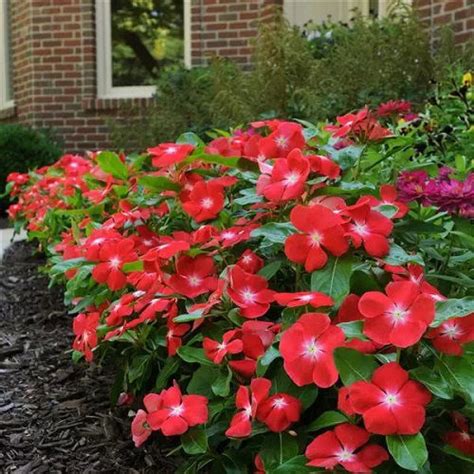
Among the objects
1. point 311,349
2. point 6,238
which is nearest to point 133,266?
point 311,349

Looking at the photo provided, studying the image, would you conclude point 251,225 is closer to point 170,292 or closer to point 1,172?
point 170,292

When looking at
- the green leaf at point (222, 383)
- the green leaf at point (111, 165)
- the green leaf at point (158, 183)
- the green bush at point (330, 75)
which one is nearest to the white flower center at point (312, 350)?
the green leaf at point (222, 383)

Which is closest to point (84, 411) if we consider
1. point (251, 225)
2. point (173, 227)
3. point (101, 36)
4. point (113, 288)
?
point (113, 288)

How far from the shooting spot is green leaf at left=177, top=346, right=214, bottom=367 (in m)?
1.42

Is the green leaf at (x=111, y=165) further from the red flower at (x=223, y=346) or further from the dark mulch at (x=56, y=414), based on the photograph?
the red flower at (x=223, y=346)

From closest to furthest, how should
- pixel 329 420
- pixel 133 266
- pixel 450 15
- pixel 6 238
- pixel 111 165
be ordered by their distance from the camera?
A: pixel 329 420 → pixel 133 266 → pixel 111 165 → pixel 450 15 → pixel 6 238

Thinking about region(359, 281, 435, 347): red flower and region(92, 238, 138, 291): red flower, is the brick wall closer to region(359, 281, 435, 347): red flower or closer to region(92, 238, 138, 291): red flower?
region(92, 238, 138, 291): red flower

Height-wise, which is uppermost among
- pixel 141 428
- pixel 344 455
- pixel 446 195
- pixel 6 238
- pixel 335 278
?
pixel 446 195

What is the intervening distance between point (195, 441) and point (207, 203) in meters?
0.63

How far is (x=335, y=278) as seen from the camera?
1314mm

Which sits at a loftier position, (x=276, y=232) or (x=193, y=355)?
(x=276, y=232)

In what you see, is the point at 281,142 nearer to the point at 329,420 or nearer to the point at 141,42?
the point at 329,420

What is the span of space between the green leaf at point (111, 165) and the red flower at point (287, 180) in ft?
2.94

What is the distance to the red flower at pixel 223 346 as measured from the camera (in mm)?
1329
